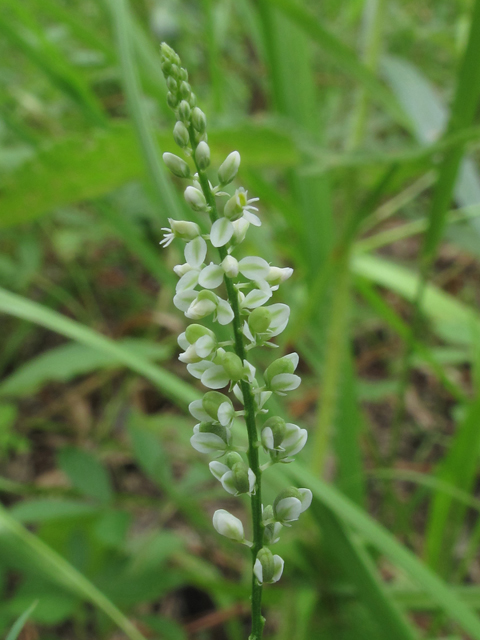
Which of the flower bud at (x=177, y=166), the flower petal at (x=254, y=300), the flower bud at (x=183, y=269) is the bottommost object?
the flower petal at (x=254, y=300)

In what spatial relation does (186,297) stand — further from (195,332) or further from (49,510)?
(49,510)

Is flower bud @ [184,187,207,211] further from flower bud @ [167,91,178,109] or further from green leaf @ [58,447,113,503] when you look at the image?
green leaf @ [58,447,113,503]

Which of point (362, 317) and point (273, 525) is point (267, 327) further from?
point (362, 317)

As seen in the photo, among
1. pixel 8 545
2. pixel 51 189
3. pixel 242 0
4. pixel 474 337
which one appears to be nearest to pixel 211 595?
pixel 8 545

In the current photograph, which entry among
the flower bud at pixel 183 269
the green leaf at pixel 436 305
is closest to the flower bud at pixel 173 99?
the flower bud at pixel 183 269

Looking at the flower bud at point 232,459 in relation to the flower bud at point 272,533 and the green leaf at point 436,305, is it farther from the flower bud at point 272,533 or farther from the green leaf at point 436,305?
the green leaf at point 436,305

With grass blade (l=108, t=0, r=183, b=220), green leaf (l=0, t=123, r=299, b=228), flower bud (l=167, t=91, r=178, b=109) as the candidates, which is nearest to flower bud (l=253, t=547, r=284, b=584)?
flower bud (l=167, t=91, r=178, b=109)

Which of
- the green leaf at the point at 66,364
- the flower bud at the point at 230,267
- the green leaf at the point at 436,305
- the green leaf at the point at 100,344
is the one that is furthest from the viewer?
the green leaf at the point at 436,305
